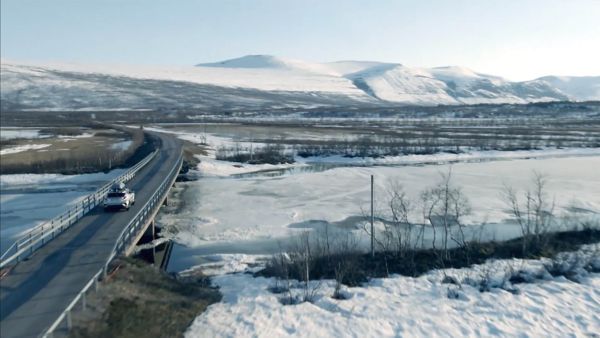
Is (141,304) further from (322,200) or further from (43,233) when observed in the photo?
(322,200)

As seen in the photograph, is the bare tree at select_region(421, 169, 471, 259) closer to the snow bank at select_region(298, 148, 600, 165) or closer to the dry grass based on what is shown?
the snow bank at select_region(298, 148, 600, 165)

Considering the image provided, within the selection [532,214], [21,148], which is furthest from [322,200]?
[21,148]

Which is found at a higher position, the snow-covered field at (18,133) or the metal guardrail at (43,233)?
the metal guardrail at (43,233)

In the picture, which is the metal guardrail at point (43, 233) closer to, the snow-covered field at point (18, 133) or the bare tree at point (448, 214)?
the bare tree at point (448, 214)

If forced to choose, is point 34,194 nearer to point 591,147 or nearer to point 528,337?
point 528,337

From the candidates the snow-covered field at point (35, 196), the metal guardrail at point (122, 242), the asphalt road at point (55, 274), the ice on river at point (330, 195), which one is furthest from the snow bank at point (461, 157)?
the asphalt road at point (55, 274)

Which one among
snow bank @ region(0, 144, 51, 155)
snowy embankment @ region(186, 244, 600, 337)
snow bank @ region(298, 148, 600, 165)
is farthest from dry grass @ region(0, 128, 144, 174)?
snowy embankment @ region(186, 244, 600, 337)

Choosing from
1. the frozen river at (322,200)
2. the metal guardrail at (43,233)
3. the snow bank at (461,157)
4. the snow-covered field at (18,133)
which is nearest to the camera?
the metal guardrail at (43,233)
